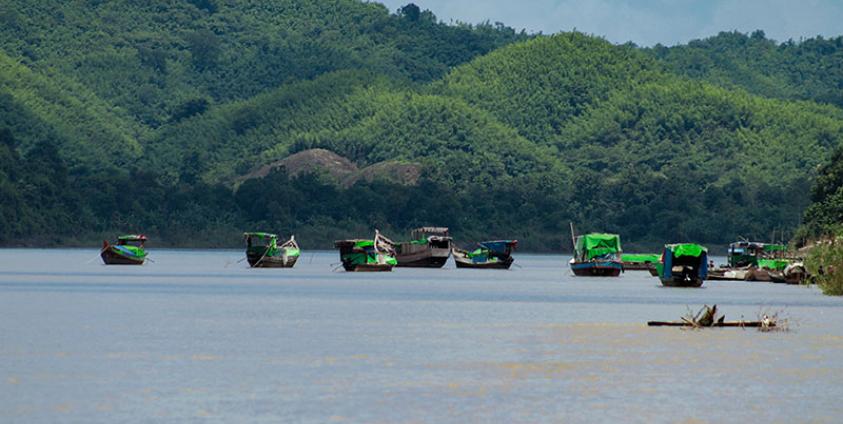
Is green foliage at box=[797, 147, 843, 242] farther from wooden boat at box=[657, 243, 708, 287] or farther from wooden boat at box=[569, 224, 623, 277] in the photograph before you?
wooden boat at box=[657, 243, 708, 287]

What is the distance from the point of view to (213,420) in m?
37.7

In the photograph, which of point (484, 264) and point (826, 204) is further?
point (484, 264)

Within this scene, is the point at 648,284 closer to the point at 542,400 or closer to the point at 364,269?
the point at 364,269

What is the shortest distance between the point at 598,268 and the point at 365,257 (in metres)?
24.8

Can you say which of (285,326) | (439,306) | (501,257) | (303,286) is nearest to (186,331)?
(285,326)

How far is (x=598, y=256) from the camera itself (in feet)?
467

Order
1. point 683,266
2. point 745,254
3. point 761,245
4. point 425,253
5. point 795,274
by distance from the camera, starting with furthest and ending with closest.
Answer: point 425,253 < point 761,245 < point 745,254 < point 795,274 < point 683,266

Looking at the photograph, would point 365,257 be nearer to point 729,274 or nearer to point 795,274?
point 729,274

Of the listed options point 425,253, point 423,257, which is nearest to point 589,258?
point 425,253

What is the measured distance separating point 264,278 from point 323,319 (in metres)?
61.5

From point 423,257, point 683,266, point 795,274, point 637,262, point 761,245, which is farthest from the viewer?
point 637,262

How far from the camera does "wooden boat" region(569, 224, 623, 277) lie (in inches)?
5536

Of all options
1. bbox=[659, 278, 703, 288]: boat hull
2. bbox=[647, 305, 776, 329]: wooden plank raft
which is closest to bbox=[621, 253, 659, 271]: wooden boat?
bbox=[659, 278, 703, 288]: boat hull

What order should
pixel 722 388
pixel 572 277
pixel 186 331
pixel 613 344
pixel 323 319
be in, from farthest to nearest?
1. pixel 572 277
2. pixel 323 319
3. pixel 186 331
4. pixel 613 344
5. pixel 722 388
